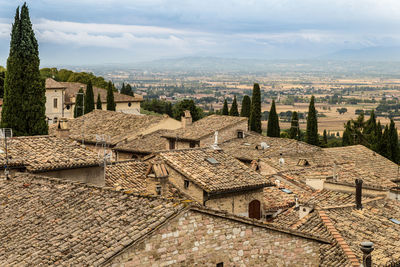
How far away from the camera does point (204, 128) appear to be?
41.3 m

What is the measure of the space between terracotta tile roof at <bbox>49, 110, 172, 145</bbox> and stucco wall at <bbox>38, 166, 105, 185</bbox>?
22.7m

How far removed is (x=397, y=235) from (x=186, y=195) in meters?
6.61

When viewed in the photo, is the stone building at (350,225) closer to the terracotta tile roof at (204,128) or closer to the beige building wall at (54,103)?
the terracotta tile roof at (204,128)

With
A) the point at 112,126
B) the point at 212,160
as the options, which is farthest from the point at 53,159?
the point at 112,126

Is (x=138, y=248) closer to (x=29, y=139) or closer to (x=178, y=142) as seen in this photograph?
(x=29, y=139)

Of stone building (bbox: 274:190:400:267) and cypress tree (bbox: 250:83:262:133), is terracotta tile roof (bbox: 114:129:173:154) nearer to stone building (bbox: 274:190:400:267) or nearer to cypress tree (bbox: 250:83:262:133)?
cypress tree (bbox: 250:83:262:133)

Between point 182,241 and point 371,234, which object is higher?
point 182,241

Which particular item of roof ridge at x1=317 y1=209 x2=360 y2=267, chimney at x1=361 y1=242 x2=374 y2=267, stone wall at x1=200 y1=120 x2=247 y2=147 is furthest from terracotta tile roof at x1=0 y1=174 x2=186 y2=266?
stone wall at x1=200 y1=120 x2=247 y2=147

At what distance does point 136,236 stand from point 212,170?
32.5ft

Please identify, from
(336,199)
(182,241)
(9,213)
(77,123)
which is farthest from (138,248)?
(77,123)

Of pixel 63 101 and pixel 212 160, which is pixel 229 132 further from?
pixel 63 101

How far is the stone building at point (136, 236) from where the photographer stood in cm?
1034

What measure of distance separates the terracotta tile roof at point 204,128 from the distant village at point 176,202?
28cm

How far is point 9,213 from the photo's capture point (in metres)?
A: 13.4
